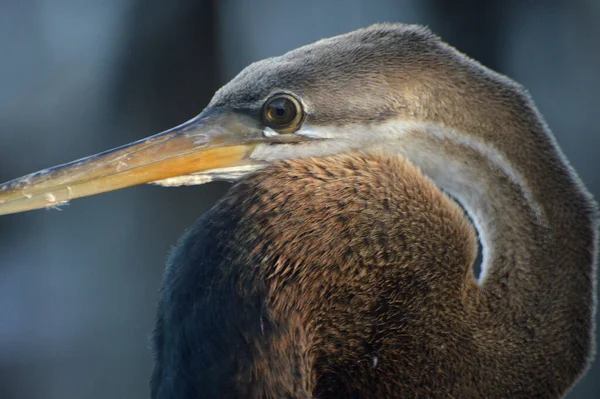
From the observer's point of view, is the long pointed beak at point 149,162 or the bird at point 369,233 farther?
the long pointed beak at point 149,162

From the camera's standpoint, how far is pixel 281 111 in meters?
1.31

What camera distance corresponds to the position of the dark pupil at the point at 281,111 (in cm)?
130

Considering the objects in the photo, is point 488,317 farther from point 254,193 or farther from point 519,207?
point 254,193

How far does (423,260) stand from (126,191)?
9.79 ft

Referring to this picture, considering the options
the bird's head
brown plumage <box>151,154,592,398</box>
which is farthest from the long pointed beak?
brown plumage <box>151,154,592,398</box>

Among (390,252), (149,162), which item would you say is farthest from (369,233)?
(149,162)

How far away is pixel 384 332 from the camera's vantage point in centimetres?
109

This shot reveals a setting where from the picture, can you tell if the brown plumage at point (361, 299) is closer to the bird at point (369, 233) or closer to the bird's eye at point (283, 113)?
the bird at point (369, 233)

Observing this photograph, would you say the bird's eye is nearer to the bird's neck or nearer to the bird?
the bird

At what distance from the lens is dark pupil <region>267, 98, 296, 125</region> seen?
4.26ft

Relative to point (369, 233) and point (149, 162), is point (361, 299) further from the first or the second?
point (149, 162)

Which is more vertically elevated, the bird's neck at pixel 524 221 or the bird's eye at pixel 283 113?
the bird's eye at pixel 283 113

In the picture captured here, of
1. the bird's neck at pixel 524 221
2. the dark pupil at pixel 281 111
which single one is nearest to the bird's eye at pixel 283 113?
the dark pupil at pixel 281 111

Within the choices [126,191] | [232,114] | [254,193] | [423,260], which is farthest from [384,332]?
[126,191]
